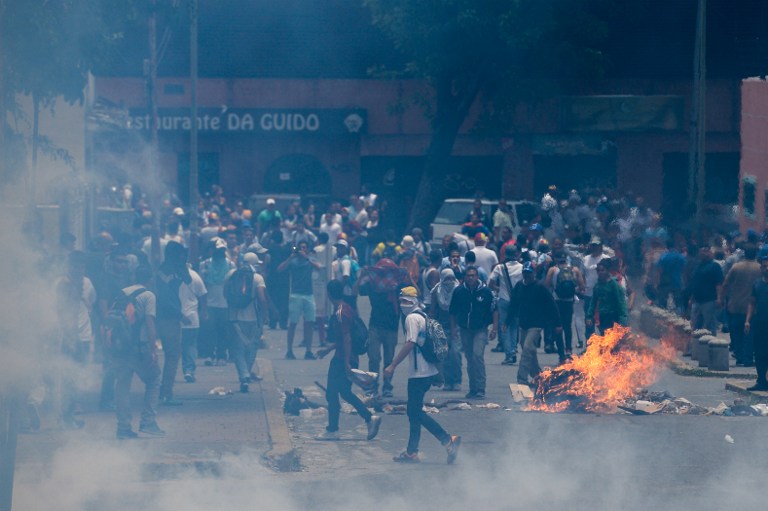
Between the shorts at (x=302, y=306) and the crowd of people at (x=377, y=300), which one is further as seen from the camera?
the shorts at (x=302, y=306)

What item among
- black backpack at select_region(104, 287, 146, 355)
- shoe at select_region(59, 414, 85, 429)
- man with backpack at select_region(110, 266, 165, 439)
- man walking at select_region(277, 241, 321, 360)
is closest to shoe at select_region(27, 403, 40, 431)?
shoe at select_region(59, 414, 85, 429)

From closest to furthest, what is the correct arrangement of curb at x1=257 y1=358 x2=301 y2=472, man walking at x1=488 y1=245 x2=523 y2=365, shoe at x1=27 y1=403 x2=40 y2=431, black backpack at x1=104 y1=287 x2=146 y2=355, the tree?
curb at x1=257 y1=358 x2=301 y2=472 < shoe at x1=27 y1=403 x2=40 y2=431 < black backpack at x1=104 y1=287 x2=146 y2=355 < man walking at x1=488 y1=245 x2=523 y2=365 < the tree

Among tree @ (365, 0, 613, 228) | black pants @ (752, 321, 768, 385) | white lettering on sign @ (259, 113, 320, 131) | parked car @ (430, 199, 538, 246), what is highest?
tree @ (365, 0, 613, 228)

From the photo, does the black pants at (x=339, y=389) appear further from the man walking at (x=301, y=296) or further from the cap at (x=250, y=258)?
the man walking at (x=301, y=296)

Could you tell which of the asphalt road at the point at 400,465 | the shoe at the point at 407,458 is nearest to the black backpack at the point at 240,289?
the asphalt road at the point at 400,465

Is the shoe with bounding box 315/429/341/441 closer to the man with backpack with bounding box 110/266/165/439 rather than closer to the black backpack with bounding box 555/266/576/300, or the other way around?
the man with backpack with bounding box 110/266/165/439

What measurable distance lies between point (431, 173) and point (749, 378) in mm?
19279

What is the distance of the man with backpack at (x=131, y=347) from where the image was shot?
12.7m

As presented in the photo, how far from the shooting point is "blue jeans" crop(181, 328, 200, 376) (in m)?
16.3

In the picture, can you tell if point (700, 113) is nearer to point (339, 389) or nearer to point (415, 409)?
point (339, 389)

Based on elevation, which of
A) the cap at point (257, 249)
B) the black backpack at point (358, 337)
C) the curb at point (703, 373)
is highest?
the cap at point (257, 249)

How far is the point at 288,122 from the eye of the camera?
39656mm

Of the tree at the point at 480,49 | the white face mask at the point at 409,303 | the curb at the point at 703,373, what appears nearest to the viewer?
the white face mask at the point at 409,303

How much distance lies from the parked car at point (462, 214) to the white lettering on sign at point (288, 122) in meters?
8.76
